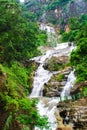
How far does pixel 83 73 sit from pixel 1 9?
12.0 m

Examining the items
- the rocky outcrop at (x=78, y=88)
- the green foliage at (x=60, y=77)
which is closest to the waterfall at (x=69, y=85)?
the green foliage at (x=60, y=77)

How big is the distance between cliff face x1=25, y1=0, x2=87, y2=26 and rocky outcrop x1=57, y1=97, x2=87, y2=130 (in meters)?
54.9

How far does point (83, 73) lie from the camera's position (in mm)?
29703

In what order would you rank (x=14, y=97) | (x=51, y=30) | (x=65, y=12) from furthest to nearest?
(x=65, y=12) → (x=51, y=30) → (x=14, y=97)

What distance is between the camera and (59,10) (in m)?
81.0

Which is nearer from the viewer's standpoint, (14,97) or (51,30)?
(14,97)

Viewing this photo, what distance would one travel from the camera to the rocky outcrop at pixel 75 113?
1971cm

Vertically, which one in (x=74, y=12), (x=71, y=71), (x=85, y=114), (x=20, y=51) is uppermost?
(x=74, y=12)

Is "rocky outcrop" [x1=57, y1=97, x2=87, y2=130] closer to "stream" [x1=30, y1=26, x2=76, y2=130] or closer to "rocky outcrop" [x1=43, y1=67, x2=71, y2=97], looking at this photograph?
"stream" [x1=30, y1=26, x2=76, y2=130]

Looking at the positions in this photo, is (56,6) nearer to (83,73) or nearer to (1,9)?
(1,9)

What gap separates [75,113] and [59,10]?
6286 cm

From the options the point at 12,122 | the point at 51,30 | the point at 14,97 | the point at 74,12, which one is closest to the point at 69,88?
the point at 14,97

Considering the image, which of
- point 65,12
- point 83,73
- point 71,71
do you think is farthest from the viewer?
point 65,12

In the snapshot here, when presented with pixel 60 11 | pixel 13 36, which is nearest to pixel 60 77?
pixel 13 36
